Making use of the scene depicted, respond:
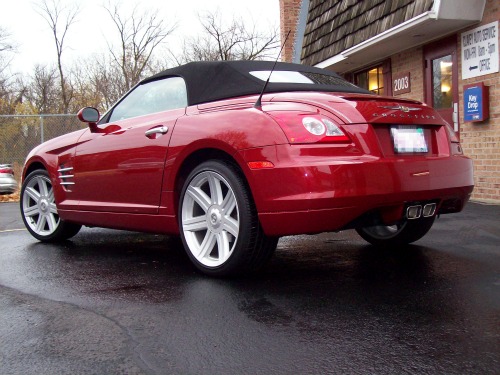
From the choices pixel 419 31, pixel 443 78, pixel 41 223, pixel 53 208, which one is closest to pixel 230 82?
pixel 53 208

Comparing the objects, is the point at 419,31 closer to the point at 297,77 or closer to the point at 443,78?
the point at 443,78

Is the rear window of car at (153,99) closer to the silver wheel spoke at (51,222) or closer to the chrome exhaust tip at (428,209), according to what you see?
the silver wheel spoke at (51,222)

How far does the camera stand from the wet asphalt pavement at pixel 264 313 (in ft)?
7.14

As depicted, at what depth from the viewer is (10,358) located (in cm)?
227

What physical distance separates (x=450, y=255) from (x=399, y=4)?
5.76 m

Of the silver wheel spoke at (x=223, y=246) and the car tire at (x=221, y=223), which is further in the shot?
the silver wheel spoke at (x=223, y=246)

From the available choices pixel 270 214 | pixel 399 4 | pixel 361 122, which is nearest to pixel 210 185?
pixel 270 214

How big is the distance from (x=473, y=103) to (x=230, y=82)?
555 cm

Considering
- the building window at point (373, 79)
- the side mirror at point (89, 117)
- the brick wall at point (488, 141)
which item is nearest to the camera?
the side mirror at point (89, 117)

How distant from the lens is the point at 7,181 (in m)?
12.2

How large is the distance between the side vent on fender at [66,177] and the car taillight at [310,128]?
2464 mm

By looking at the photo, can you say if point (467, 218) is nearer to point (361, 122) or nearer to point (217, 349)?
point (361, 122)

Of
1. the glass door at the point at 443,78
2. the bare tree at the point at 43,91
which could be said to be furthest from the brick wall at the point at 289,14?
the bare tree at the point at 43,91

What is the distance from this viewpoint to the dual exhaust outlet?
→ 3.36 metres
